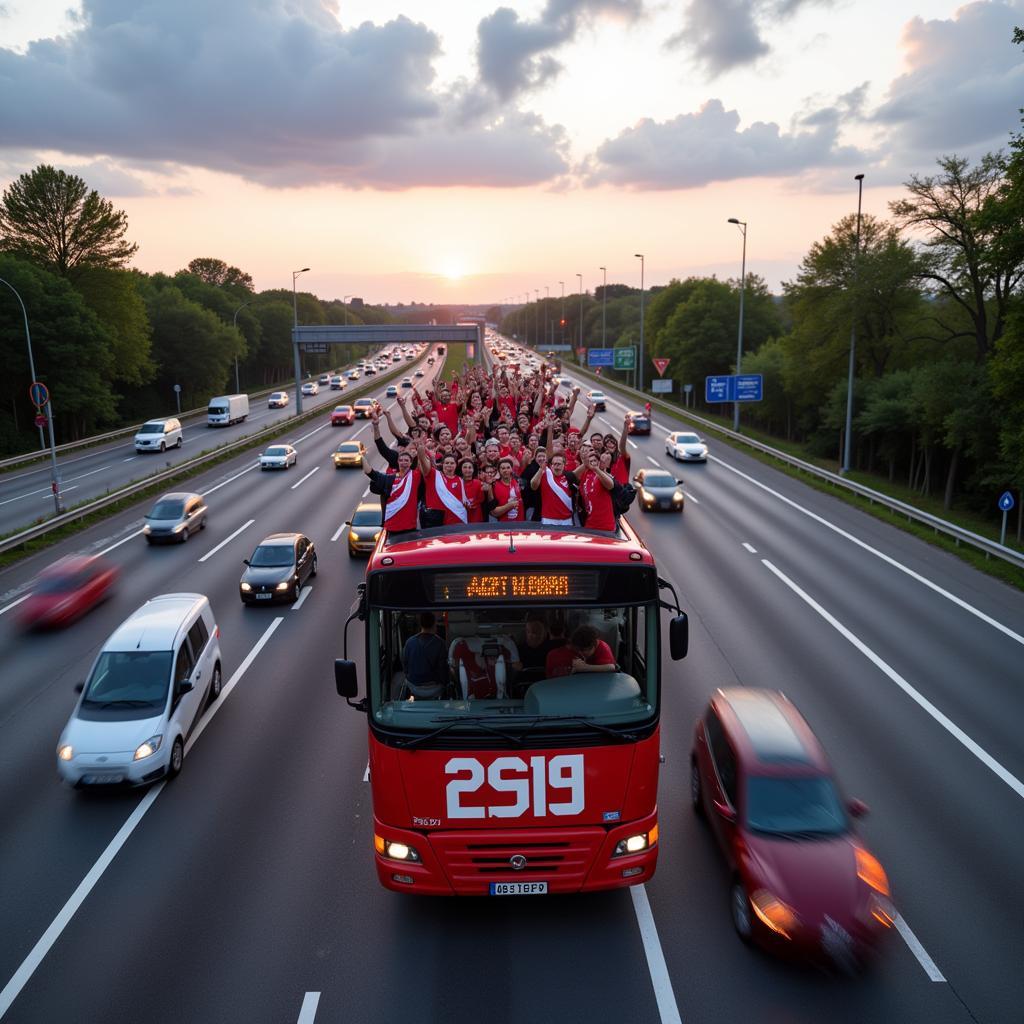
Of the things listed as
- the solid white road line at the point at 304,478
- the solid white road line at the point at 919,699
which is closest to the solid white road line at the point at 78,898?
the solid white road line at the point at 919,699

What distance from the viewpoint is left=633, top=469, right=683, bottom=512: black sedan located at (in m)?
28.8

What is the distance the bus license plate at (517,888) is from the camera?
7066mm

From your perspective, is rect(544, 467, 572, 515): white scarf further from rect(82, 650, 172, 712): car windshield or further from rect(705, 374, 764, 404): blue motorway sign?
rect(705, 374, 764, 404): blue motorway sign

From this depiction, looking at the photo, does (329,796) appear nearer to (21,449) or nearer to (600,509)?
(600,509)

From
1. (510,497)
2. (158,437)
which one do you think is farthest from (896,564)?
(158,437)

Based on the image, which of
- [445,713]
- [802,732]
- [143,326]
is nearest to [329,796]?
[445,713]

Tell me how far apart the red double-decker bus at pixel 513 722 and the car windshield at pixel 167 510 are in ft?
68.1

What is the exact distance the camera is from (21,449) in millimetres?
53438

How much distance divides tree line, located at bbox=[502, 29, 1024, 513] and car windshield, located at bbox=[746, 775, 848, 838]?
869 inches

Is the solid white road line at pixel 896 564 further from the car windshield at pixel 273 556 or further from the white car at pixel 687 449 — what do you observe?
the car windshield at pixel 273 556

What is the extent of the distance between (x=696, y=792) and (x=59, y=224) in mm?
65507

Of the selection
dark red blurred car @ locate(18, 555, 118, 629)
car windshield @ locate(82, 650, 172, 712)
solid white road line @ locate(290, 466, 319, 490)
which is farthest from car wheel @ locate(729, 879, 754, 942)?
solid white road line @ locate(290, 466, 319, 490)

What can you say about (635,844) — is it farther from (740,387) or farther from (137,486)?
(740,387)

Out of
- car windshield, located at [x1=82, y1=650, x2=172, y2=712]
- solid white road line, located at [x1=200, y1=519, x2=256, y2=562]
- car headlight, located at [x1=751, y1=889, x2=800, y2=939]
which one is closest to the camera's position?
car headlight, located at [x1=751, y1=889, x2=800, y2=939]
